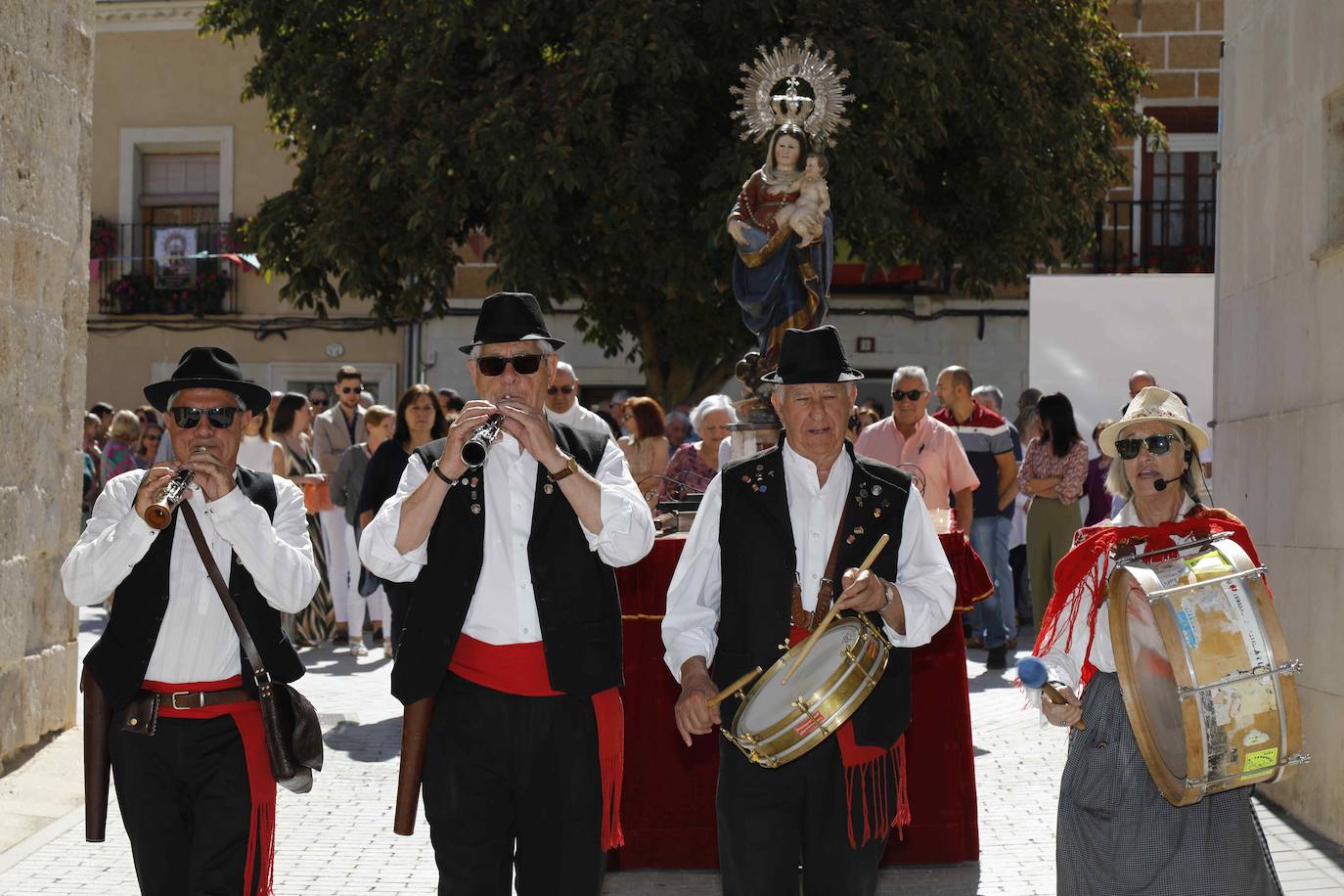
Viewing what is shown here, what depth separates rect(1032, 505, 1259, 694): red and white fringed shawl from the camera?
434 cm

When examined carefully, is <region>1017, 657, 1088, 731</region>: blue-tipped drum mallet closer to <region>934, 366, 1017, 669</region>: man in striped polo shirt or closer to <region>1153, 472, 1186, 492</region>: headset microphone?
<region>1153, 472, 1186, 492</region>: headset microphone

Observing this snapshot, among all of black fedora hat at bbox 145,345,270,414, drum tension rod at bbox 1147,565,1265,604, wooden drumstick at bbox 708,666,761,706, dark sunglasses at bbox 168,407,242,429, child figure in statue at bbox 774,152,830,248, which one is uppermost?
child figure in statue at bbox 774,152,830,248

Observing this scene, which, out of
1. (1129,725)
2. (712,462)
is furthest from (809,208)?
(1129,725)

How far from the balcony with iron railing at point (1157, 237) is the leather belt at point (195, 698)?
19.1m

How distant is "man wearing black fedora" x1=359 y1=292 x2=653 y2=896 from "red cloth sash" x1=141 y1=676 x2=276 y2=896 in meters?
0.47

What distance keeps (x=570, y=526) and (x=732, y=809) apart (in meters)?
0.87

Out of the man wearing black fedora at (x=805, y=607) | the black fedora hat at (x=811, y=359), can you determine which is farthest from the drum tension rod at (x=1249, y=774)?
the black fedora hat at (x=811, y=359)

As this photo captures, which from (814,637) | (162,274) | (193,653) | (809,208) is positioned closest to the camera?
(814,637)

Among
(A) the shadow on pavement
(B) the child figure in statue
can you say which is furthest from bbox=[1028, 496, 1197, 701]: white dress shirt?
(A) the shadow on pavement

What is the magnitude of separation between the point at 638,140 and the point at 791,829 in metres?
12.5

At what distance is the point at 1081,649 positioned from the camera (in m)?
4.48

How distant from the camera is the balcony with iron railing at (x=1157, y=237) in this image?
72.5 ft

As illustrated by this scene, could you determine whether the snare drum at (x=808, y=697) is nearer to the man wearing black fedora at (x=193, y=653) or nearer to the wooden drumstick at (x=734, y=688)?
the wooden drumstick at (x=734, y=688)

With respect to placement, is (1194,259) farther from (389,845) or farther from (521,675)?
(521,675)
